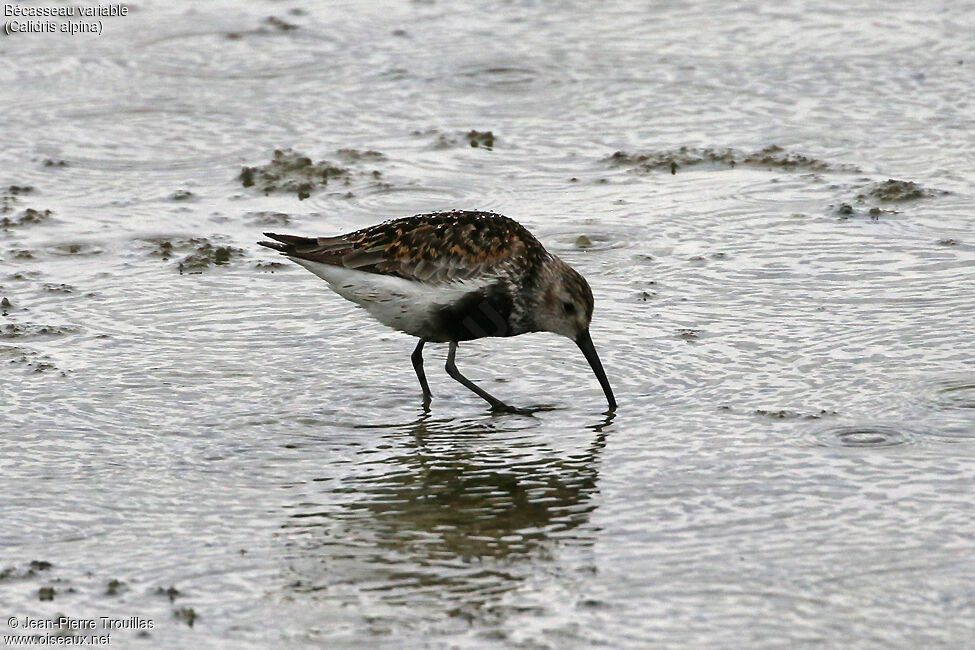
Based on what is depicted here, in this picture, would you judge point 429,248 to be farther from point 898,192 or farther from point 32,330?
point 898,192

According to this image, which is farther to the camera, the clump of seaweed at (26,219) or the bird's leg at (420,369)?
the clump of seaweed at (26,219)

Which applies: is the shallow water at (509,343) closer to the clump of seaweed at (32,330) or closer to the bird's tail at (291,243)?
the clump of seaweed at (32,330)

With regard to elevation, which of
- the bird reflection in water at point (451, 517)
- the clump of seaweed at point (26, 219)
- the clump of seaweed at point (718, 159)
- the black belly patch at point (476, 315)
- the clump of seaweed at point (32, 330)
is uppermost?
the clump of seaweed at point (718, 159)

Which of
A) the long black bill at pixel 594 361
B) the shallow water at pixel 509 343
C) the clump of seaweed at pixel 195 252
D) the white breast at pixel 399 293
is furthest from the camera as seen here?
the clump of seaweed at pixel 195 252

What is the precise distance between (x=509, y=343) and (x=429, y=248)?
117cm

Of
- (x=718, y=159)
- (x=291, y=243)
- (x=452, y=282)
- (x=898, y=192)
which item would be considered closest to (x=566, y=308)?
(x=452, y=282)

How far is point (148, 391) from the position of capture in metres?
8.27

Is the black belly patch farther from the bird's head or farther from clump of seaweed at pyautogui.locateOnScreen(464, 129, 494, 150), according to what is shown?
clump of seaweed at pyautogui.locateOnScreen(464, 129, 494, 150)

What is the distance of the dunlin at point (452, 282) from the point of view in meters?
8.37

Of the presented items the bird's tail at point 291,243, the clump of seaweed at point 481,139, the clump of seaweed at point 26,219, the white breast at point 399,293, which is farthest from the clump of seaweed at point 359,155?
the white breast at point 399,293

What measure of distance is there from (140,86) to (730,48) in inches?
218

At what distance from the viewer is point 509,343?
9336mm

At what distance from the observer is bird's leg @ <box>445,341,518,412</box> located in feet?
26.5

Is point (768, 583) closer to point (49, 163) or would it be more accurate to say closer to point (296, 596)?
point (296, 596)
